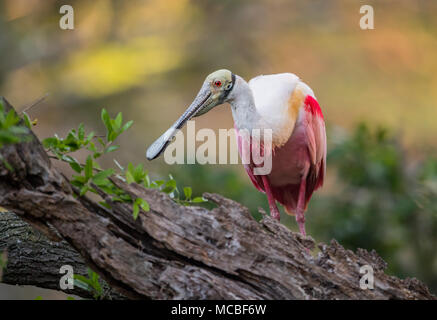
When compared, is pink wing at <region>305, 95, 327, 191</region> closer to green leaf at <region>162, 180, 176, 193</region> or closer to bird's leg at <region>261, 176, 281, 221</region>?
bird's leg at <region>261, 176, 281, 221</region>

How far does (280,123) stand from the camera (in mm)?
4922

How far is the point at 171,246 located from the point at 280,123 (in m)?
1.79

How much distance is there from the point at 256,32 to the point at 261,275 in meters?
10.3

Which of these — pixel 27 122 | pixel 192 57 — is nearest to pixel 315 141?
pixel 27 122

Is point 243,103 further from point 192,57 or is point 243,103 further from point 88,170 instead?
point 192,57

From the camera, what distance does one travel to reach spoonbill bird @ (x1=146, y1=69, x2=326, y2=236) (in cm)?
465

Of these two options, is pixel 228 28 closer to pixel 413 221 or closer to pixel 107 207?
pixel 413 221

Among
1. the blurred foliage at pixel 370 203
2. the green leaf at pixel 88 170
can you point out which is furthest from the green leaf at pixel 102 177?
the blurred foliage at pixel 370 203

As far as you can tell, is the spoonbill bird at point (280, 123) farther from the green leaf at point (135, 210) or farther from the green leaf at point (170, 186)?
the green leaf at point (135, 210)

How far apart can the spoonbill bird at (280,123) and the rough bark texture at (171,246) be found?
3.38ft

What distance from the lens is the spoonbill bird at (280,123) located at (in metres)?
4.65

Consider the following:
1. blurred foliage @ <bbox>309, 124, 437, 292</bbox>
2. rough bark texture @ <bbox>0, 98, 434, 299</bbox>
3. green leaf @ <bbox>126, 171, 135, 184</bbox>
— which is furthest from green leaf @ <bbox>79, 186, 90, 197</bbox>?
blurred foliage @ <bbox>309, 124, 437, 292</bbox>

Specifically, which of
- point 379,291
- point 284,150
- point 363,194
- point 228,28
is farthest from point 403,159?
point 228,28
